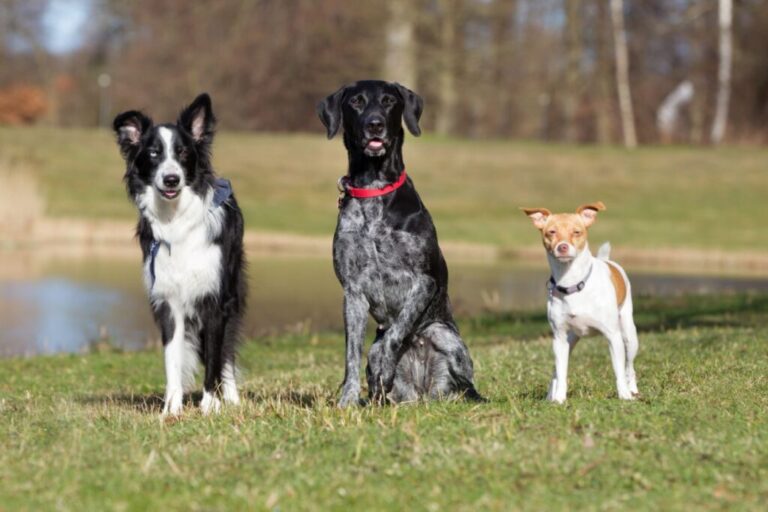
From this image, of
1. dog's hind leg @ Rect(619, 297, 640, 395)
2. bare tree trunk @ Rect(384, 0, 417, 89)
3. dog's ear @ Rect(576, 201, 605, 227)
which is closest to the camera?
dog's ear @ Rect(576, 201, 605, 227)

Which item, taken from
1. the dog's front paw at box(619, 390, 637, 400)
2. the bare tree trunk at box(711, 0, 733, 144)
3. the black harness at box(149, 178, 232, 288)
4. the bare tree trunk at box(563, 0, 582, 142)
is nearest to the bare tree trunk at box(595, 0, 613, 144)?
the bare tree trunk at box(563, 0, 582, 142)

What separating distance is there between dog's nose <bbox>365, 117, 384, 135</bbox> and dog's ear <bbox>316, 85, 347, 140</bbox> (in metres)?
0.35

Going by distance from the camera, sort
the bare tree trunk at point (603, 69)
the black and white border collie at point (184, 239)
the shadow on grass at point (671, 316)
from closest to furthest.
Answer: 1. the black and white border collie at point (184, 239)
2. the shadow on grass at point (671, 316)
3. the bare tree trunk at point (603, 69)

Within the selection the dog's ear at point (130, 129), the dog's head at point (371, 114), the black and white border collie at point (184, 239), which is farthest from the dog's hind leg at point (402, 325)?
the dog's ear at point (130, 129)

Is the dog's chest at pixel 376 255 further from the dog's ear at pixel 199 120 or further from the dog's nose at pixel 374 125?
the dog's ear at pixel 199 120

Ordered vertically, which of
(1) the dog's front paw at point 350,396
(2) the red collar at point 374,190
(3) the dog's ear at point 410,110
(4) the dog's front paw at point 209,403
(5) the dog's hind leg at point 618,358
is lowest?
(4) the dog's front paw at point 209,403

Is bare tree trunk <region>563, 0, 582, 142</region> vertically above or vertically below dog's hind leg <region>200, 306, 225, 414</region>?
above

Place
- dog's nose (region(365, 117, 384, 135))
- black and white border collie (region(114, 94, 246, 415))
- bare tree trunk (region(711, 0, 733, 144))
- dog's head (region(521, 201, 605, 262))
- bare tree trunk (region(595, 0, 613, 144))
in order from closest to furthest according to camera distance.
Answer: dog's head (region(521, 201, 605, 262)) → dog's nose (region(365, 117, 384, 135)) → black and white border collie (region(114, 94, 246, 415)) → bare tree trunk (region(711, 0, 733, 144)) → bare tree trunk (region(595, 0, 613, 144))

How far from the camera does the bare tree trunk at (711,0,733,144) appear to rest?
38969 millimetres

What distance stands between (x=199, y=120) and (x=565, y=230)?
2.74 metres

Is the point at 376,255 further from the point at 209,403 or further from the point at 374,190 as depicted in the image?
the point at 209,403

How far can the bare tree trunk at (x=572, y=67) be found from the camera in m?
41.4

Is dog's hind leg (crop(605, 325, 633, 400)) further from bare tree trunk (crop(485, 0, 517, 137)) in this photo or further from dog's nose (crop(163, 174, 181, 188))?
bare tree trunk (crop(485, 0, 517, 137))

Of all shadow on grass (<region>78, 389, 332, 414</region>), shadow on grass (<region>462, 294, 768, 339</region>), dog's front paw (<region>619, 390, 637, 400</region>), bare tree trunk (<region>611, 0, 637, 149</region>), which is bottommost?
shadow on grass (<region>462, 294, 768, 339</region>)
